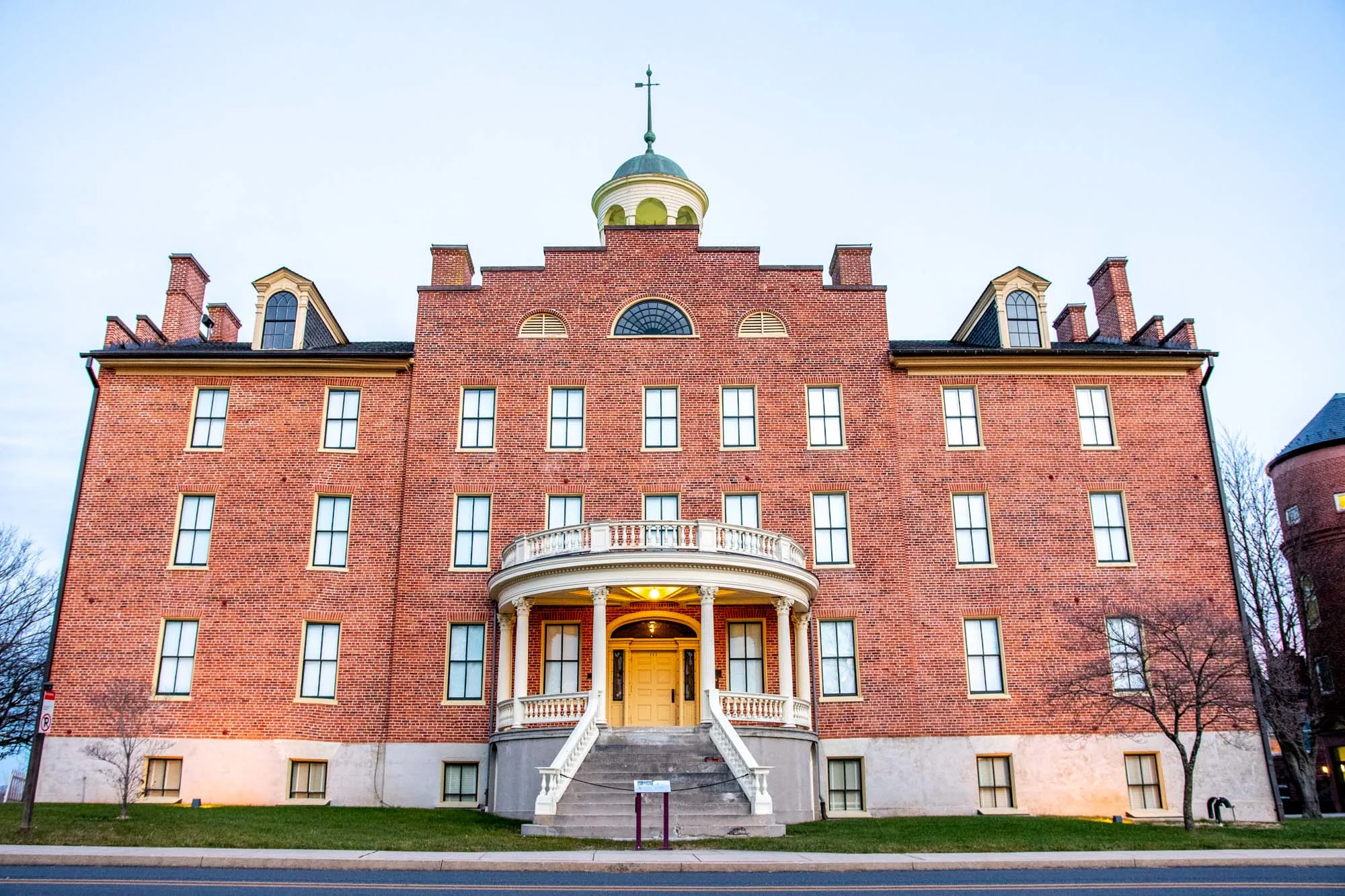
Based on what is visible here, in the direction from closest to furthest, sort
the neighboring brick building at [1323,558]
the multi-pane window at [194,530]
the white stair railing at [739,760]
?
the white stair railing at [739,760]
the multi-pane window at [194,530]
the neighboring brick building at [1323,558]

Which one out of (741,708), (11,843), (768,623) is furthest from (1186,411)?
(11,843)

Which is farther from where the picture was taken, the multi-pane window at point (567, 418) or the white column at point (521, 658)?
the multi-pane window at point (567, 418)

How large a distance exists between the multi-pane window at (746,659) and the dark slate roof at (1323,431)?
27087mm

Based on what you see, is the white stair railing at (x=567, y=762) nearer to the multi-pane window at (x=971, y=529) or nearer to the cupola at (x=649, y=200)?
the multi-pane window at (x=971, y=529)

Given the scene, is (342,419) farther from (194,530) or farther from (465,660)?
(465,660)

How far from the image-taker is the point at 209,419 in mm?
27438

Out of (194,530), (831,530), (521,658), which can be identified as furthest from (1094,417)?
(194,530)

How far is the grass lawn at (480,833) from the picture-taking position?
16.2 m

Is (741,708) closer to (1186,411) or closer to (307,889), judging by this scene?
Answer: (307,889)

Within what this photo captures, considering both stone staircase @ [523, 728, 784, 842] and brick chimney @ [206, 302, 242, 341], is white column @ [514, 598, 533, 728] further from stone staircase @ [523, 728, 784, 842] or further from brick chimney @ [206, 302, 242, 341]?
brick chimney @ [206, 302, 242, 341]

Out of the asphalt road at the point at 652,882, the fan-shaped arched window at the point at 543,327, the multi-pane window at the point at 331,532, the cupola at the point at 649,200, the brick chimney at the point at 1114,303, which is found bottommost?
the asphalt road at the point at 652,882

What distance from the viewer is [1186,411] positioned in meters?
28.0

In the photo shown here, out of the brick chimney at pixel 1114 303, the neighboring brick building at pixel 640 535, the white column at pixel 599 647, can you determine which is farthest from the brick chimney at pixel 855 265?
the white column at pixel 599 647

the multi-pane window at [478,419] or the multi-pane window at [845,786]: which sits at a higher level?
the multi-pane window at [478,419]
